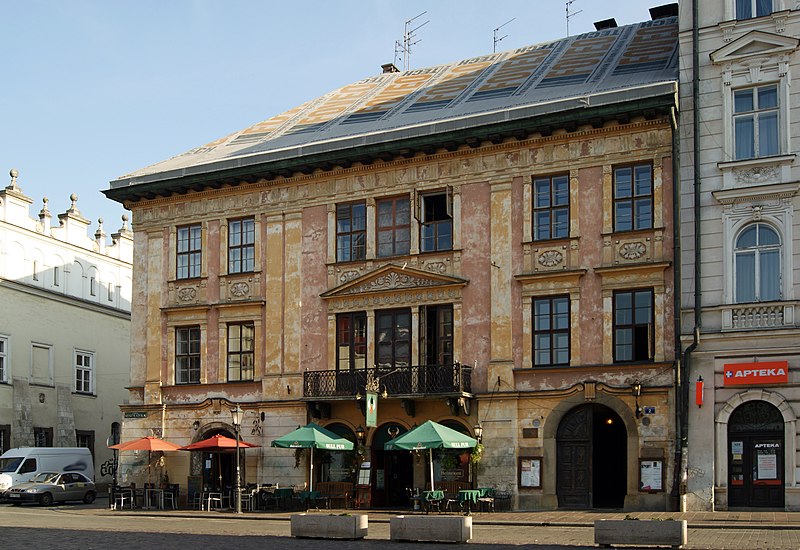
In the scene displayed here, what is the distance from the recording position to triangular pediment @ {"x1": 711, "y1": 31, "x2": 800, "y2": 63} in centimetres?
2975

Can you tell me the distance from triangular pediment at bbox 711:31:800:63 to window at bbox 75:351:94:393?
118ft

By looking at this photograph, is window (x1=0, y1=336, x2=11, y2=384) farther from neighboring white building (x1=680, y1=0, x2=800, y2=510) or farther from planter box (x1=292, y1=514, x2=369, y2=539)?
neighboring white building (x1=680, y1=0, x2=800, y2=510)

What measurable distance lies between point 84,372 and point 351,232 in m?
24.8

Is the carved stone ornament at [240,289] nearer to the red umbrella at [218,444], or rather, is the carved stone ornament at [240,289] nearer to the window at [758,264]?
the red umbrella at [218,444]

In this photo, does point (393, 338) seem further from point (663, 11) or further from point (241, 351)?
point (663, 11)

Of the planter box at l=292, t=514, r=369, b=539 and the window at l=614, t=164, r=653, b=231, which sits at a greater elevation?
the window at l=614, t=164, r=653, b=231

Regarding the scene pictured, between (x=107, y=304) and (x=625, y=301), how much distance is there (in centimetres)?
3394

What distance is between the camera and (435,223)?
34875mm

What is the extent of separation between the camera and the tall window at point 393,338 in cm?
3462

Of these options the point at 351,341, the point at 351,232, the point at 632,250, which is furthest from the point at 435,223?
the point at 632,250

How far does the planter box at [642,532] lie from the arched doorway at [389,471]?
14.3 meters

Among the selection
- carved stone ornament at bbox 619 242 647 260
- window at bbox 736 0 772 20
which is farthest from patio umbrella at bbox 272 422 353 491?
window at bbox 736 0 772 20

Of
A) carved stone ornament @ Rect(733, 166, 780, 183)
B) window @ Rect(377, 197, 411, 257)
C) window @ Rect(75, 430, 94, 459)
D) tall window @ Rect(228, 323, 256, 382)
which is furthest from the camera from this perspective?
window @ Rect(75, 430, 94, 459)

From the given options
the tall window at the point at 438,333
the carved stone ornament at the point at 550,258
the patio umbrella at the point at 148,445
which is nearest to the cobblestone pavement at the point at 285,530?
the patio umbrella at the point at 148,445
